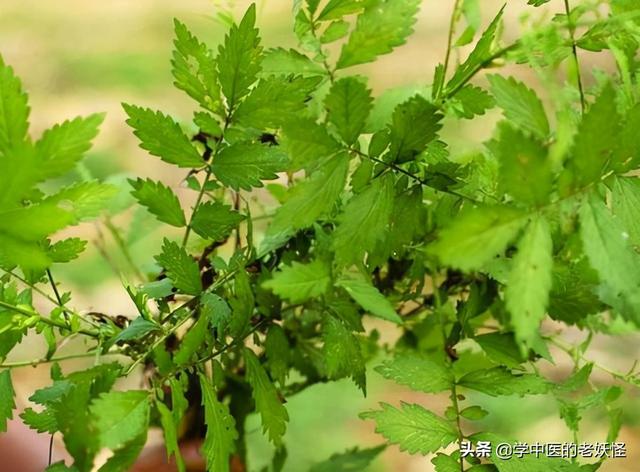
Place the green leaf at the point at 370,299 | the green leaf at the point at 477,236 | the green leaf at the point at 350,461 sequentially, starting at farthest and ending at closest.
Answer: the green leaf at the point at 350,461 → the green leaf at the point at 370,299 → the green leaf at the point at 477,236

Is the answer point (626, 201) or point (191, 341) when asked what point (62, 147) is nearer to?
point (191, 341)

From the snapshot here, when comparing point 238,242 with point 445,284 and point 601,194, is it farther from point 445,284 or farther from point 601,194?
point 601,194

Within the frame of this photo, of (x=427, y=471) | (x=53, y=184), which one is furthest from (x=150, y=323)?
(x=53, y=184)

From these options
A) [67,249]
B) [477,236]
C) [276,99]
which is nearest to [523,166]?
[477,236]

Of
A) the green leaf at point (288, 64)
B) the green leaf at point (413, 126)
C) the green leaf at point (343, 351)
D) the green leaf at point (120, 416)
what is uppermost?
the green leaf at point (288, 64)

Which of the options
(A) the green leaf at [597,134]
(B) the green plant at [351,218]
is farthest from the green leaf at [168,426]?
(A) the green leaf at [597,134]

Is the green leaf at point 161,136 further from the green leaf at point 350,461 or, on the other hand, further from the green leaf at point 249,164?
the green leaf at point 350,461
